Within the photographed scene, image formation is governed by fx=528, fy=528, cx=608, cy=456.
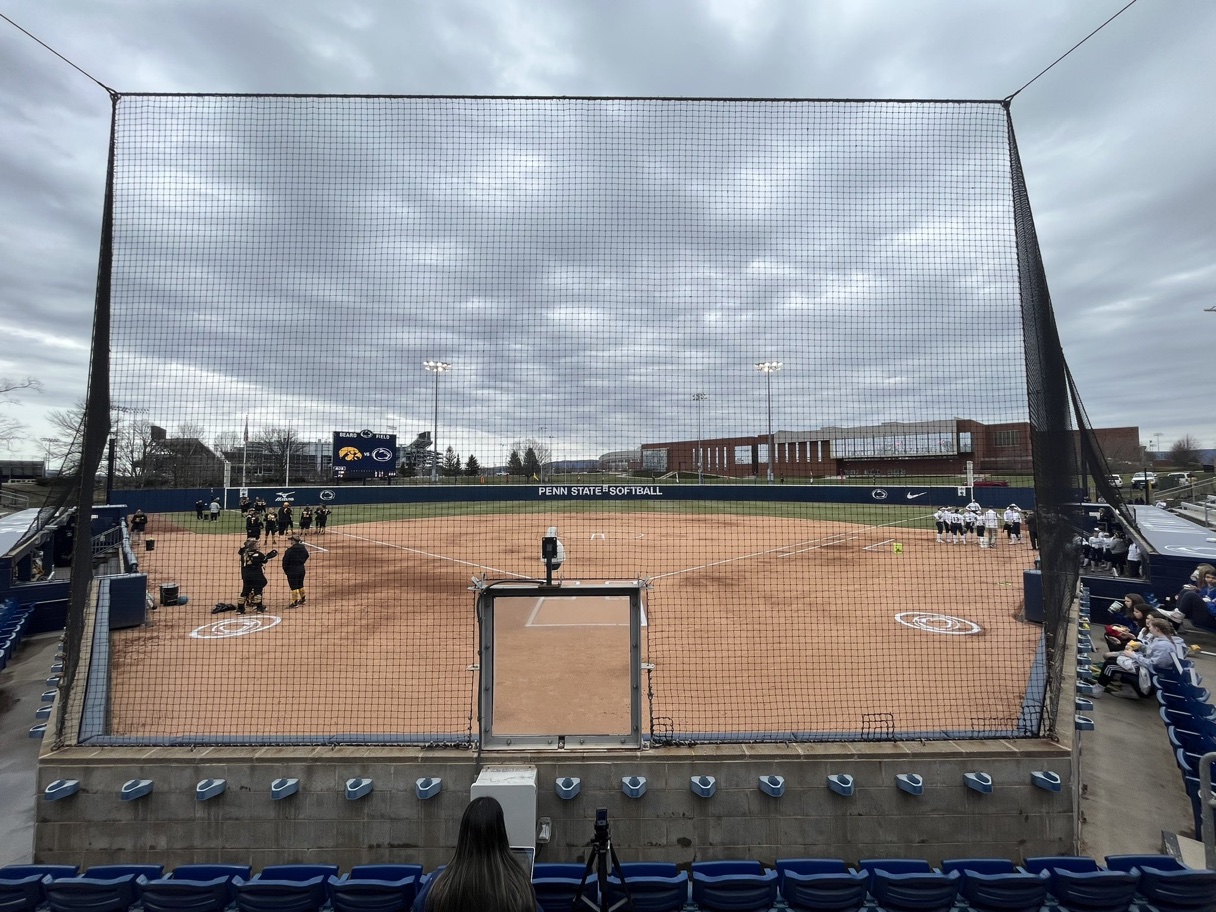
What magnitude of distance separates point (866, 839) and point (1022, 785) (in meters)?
1.24

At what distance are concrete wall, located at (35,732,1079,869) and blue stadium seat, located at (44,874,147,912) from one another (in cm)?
101

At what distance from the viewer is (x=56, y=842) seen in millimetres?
3869

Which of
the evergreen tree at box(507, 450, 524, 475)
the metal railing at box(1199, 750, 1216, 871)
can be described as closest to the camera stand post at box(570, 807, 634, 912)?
the metal railing at box(1199, 750, 1216, 871)

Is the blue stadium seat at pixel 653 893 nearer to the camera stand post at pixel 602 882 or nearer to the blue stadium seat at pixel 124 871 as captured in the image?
the camera stand post at pixel 602 882

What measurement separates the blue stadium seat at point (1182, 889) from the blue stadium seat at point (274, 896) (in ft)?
14.9

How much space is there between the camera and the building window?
741cm

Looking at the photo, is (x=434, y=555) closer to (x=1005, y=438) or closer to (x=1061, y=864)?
(x=1005, y=438)

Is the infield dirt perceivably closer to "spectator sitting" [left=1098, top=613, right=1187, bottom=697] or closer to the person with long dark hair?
"spectator sitting" [left=1098, top=613, right=1187, bottom=697]

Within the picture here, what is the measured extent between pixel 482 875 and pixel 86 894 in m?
2.77

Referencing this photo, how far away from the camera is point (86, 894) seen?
9.37ft

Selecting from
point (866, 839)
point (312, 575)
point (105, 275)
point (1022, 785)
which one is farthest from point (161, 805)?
point (312, 575)

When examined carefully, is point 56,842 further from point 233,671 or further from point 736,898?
point 736,898

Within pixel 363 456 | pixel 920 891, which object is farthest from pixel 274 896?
pixel 363 456

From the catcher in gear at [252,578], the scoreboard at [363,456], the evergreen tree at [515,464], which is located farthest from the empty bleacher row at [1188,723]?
the catcher in gear at [252,578]
